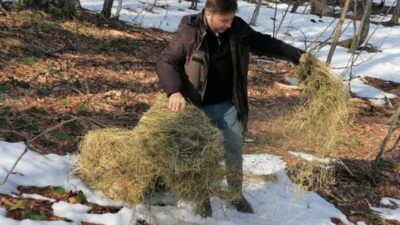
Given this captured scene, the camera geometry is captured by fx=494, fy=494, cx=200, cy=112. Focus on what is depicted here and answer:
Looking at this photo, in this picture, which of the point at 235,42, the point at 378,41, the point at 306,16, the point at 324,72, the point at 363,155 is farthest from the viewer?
the point at 306,16

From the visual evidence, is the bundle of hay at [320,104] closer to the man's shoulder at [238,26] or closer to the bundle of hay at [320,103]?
the bundle of hay at [320,103]

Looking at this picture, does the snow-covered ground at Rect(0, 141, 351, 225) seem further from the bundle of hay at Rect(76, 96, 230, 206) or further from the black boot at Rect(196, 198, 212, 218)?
the bundle of hay at Rect(76, 96, 230, 206)

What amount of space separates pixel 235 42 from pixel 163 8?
1981cm

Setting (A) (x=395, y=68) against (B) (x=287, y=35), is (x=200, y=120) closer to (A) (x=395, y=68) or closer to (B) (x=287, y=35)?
(A) (x=395, y=68)

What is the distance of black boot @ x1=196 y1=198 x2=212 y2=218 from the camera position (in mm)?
4082

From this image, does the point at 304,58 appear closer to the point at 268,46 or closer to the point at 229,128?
the point at 268,46

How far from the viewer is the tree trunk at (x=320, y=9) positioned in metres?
28.5

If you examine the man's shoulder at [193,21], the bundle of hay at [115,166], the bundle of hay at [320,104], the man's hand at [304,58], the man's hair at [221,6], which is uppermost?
the man's hair at [221,6]

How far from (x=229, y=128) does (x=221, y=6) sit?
3.69 feet

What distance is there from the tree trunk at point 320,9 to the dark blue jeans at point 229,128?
84.0ft

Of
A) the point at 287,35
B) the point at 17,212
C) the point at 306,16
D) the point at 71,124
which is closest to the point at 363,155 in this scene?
the point at 71,124

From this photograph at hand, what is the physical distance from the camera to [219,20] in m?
3.76

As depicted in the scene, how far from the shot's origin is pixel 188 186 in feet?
12.4

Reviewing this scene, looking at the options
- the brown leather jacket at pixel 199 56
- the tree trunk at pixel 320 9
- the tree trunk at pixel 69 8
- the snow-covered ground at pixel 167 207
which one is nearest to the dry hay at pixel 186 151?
the brown leather jacket at pixel 199 56
